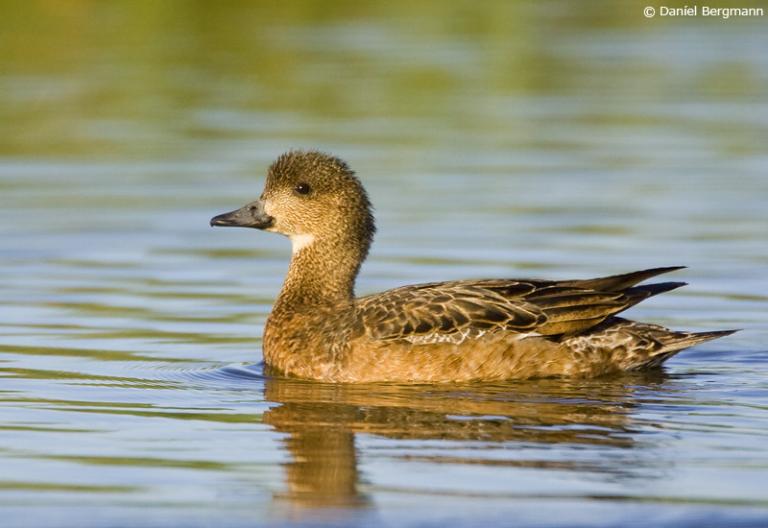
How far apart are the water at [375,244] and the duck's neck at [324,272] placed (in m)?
0.50

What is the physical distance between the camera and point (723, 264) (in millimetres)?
12773

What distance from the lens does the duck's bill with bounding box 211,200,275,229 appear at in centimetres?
1103

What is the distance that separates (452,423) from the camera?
28.7 feet

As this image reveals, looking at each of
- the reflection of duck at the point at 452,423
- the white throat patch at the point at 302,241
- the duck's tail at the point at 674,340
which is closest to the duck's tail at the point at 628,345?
the duck's tail at the point at 674,340

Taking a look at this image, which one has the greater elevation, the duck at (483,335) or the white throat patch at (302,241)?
the white throat patch at (302,241)

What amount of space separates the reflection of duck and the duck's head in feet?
4.04

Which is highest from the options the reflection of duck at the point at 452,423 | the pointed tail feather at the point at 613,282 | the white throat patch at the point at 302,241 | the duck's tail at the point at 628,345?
the white throat patch at the point at 302,241

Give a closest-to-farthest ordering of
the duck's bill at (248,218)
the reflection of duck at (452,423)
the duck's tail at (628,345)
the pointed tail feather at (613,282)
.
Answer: the reflection of duck at (452,423)
the pointed tail feather at (613,282)
the duck's tail at (628,345)
the duck's bill at (248,218)

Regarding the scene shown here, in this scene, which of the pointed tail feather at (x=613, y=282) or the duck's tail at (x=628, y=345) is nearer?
Answer: the pointed tail feather at (x=613, y=282)

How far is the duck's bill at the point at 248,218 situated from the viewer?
434 inches

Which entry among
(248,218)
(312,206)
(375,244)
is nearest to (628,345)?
(312,206)

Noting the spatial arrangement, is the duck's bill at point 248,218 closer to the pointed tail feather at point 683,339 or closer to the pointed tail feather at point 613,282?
the pointed tail feather at point 613,282

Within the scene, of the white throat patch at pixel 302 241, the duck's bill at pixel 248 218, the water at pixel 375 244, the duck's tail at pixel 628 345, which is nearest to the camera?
the water at pixel 375 244

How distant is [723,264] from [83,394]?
5.13m
